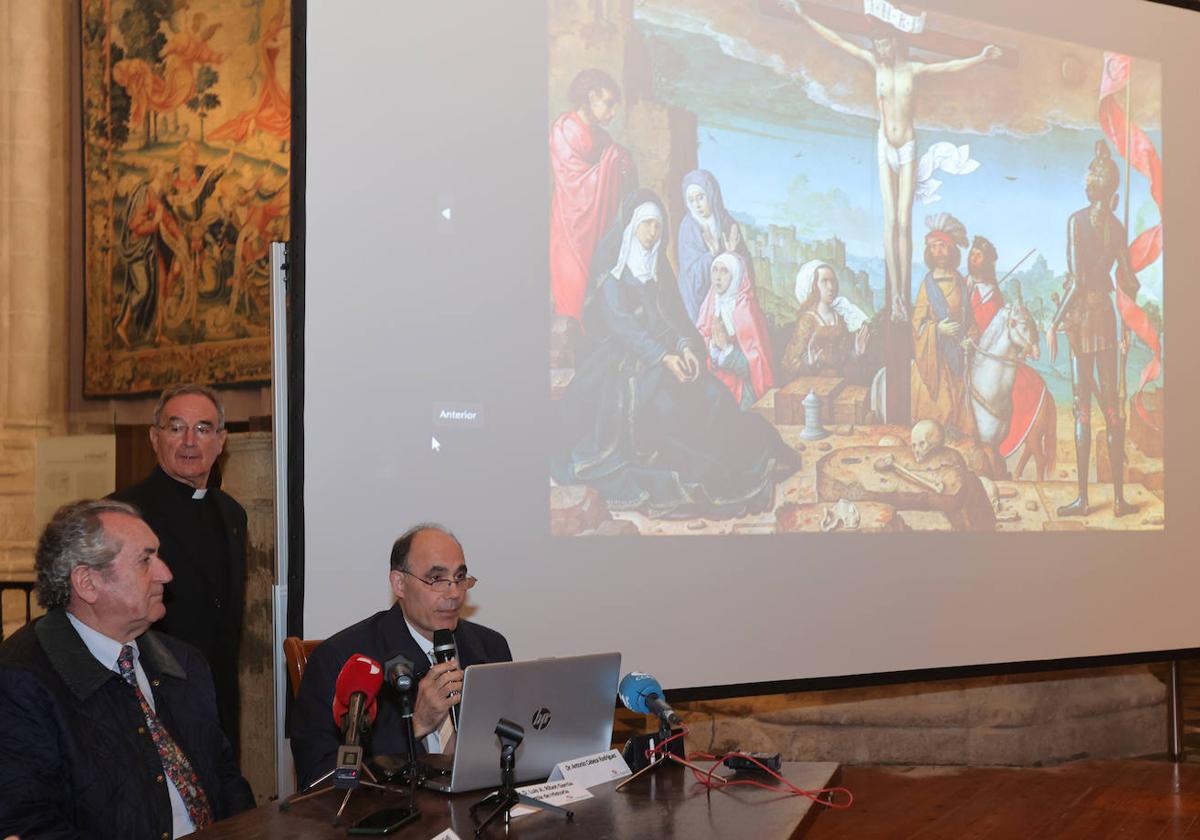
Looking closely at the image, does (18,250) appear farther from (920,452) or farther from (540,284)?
(920,452)

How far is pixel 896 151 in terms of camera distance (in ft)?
18.5

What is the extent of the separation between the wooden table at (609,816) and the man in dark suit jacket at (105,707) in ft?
1.05

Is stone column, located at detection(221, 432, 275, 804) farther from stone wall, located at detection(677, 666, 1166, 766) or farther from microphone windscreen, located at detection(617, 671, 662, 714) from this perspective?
microphone windscreen, located at detection(617, 671, 662, 714)

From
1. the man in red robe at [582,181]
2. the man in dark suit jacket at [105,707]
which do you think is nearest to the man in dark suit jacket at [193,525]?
the man in red robe at [582,181]

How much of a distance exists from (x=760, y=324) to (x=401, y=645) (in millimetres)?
2433

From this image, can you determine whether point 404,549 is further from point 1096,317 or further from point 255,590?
point 1096,317

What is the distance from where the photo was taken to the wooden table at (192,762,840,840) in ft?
7.62

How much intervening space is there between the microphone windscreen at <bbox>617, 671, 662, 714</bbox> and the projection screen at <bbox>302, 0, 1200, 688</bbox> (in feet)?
5.25

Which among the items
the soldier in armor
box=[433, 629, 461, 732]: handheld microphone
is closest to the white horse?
the soldier in armor

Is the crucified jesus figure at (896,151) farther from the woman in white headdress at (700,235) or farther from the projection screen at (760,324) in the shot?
the woman in white headdress at (700,235)

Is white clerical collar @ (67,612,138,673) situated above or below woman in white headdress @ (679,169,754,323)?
below

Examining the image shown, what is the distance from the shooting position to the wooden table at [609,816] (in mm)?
2322

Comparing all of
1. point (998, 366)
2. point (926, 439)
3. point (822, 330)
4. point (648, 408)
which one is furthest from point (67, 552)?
point (998, 366)

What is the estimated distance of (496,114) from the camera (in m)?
4.66
